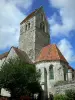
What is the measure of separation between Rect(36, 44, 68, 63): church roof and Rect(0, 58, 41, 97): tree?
5065mm

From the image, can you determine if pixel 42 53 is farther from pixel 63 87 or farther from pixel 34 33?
pixel 63 87

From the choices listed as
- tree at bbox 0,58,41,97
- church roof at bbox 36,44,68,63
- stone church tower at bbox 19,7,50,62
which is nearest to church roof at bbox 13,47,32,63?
stone church tower at bbox 19,7,50,62

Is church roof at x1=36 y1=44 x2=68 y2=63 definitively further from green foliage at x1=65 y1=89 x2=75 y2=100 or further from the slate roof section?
green foliage at x1=65 y1=89 x2=75 y2=100

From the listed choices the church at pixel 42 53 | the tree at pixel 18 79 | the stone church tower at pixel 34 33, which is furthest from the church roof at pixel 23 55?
the tree at pixel 18 79

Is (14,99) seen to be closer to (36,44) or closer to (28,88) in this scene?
(28,88)

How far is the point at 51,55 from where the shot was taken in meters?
35.2

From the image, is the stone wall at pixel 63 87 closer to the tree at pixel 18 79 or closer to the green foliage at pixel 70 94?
the green foliage at pixel 70 94

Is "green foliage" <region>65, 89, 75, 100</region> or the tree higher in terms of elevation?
the tree

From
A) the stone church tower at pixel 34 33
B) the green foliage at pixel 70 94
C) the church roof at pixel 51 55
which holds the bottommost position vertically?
the green foliage at pixel 70 94

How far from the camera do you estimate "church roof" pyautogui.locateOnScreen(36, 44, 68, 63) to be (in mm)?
→ 34447

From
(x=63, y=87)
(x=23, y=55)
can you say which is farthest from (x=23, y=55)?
(x=63, y=87)

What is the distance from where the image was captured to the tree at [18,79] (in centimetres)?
2919

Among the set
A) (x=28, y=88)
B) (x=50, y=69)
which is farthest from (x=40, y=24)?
(x=28, y=88)

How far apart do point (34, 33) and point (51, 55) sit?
7.79m
